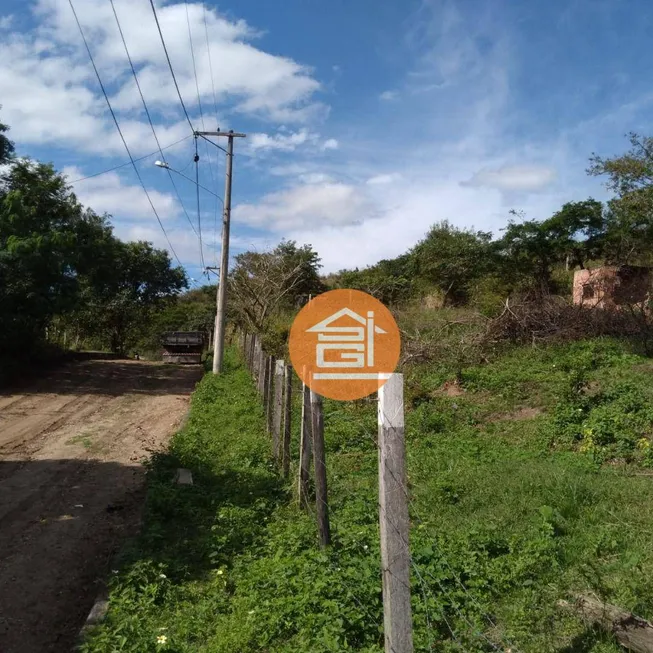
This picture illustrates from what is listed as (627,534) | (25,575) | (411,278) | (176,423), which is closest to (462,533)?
(627,534)

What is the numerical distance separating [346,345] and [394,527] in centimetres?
859

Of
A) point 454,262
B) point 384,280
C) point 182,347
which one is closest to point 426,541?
point 454,262

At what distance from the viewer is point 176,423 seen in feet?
37.9

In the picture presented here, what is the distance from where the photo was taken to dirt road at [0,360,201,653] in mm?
4297

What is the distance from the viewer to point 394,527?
2.59 metres

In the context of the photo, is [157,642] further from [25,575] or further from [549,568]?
[549,568]

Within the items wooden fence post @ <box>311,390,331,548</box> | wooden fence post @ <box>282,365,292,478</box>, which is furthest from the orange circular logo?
wooden fence post @ <box>311,390,331,548</box>

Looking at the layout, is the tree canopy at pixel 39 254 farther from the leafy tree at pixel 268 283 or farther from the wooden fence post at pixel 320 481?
the wooden fence post at pixel 320 481

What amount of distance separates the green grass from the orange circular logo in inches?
76.0

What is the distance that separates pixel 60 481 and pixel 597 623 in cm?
630

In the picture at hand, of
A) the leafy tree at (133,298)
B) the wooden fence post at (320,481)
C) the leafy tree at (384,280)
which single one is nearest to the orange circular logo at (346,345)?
the wooden fence post at (320,481)

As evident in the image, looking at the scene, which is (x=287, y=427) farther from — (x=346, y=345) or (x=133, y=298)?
Result: (x=133, y=298)

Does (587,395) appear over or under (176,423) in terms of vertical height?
over

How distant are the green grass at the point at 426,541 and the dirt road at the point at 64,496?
16.7 inches
